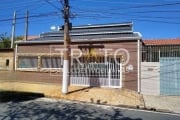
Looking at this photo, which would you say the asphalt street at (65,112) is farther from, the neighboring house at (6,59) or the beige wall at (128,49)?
the neighboring house at (6,59)

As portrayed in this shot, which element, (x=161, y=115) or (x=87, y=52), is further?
(x=87, y=52)

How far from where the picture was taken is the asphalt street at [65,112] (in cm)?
1053

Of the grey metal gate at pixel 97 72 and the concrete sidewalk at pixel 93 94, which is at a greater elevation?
the grey metal gate at pixel 97 72

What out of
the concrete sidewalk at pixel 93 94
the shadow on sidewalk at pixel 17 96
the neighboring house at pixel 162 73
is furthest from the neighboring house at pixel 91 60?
the shadow on sidewalk at pixel 17 96

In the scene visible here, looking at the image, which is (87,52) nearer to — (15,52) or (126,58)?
(126,58)

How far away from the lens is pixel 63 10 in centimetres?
1648

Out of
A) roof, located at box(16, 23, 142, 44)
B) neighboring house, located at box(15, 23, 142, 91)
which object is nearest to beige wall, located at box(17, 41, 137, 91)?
neighboring house, located at box(15, 23, 142, 91)

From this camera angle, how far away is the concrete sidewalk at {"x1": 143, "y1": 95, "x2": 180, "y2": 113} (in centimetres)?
1384

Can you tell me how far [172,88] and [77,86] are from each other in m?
6.23

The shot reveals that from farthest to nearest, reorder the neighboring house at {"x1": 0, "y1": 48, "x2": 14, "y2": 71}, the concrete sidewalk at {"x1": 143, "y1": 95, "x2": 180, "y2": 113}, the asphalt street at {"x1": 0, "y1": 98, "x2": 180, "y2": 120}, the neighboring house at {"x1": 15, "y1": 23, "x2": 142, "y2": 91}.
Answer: the neighboring house at {"x1": 0, "y1": 48, "x2": 14, "y2": 71}, the neighboring house at {"x1": 15, "y1": 23, "x2": 142, "y2": 91}, the concrete sidewalk at {"x1": 143, "y1": 95, "x2": 180, "y2": 113}, the asphalt street at {"x1": 0, "y1": 98, "x2": 180, "y2": 120}

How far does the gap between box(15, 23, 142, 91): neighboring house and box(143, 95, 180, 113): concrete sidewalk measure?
6.26 ft

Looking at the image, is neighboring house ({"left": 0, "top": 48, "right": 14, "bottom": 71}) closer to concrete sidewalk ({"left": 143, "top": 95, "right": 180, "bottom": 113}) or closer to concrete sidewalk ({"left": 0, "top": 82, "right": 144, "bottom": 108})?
concrete sidewalk ({"left": 0, "top": 82, "right": 144, "bottom": 108})

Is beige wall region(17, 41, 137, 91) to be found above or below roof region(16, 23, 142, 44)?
below

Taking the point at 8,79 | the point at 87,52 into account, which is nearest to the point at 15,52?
the point at 8,79
